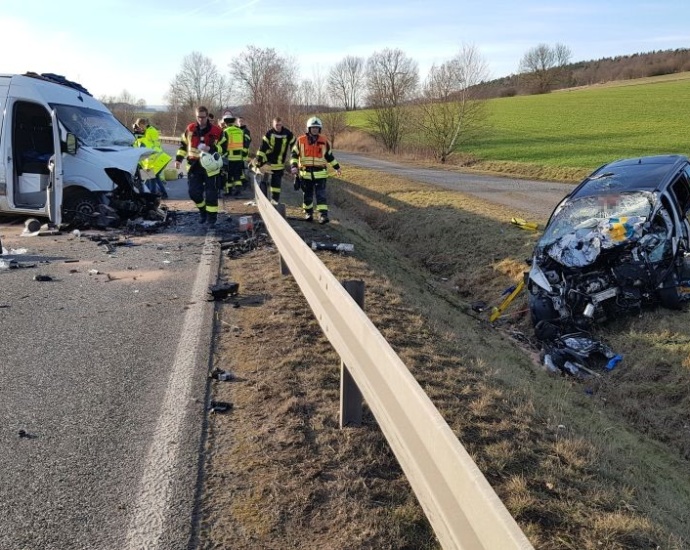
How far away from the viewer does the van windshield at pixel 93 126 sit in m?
9.10

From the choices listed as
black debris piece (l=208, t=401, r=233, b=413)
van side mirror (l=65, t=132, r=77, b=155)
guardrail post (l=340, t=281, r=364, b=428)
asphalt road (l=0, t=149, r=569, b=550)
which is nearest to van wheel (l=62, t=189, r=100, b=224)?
van side mirror (l=65, t=132, r=77, b=155)

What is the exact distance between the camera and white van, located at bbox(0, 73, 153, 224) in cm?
870

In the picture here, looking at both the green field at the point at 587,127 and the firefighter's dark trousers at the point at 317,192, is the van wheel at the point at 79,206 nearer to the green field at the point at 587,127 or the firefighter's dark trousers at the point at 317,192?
the firefighter's dark trousers at the point at 317,192

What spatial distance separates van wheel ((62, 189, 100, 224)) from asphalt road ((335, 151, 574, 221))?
29.2 ft

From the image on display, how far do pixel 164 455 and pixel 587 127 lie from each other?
4230cm

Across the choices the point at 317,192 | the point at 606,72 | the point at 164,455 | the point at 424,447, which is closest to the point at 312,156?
the point at 317,192

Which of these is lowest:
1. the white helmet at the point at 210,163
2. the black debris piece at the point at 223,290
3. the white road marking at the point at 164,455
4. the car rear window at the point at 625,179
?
the white road marking at the point at 164,455

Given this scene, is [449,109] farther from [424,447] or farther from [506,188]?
[424,447]

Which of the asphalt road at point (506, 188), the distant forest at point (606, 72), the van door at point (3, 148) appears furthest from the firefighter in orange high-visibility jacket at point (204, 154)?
the distant forest at point (606, 72)

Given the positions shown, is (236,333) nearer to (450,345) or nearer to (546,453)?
(450,345)

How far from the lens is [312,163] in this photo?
30.7 ft

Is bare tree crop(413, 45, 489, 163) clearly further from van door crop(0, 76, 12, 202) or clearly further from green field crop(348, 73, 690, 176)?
van door crop(0, 76, 12, 202)

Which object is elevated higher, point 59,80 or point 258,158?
point 59,80

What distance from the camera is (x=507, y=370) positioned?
16.2ft
